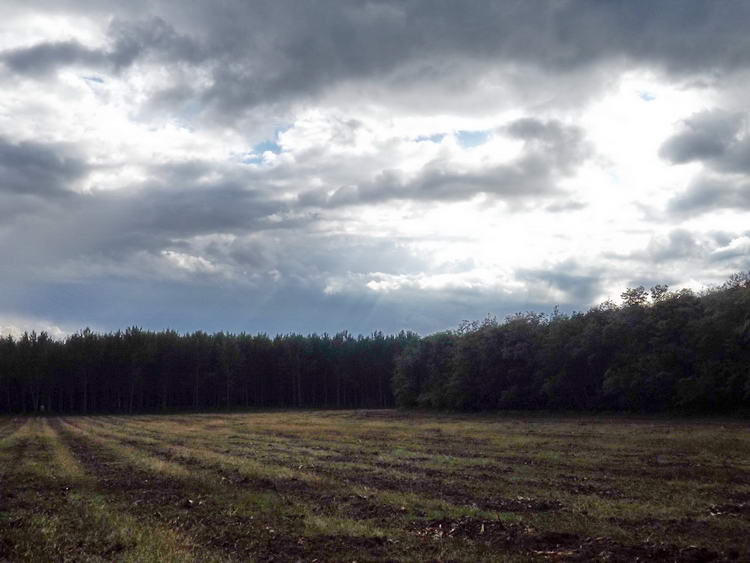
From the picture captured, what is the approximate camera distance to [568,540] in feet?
43.7

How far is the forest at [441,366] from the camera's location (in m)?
61.0

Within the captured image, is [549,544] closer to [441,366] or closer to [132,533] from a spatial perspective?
[132,533]

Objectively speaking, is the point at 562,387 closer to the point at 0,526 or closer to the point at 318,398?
the point at 0,526

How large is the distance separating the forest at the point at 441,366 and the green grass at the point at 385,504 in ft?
101

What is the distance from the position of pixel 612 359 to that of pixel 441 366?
35.9 metres

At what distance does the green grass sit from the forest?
101 feet

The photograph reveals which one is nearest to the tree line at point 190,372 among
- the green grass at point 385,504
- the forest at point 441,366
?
the forest at point 441,366

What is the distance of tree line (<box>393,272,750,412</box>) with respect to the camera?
58094 millimetres

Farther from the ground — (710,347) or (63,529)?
(710,347)

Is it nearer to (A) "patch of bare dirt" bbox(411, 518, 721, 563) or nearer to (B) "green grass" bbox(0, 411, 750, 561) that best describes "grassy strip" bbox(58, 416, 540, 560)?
(B) "green grass" bbox(0, 411, 750, 561)

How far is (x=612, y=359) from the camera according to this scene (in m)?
71.9

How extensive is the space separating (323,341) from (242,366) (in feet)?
70.1

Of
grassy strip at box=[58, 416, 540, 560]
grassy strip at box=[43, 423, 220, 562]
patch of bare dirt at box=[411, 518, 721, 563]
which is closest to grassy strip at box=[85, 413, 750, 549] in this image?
patch of bare dirt at box=[411, 518, 721, 563]

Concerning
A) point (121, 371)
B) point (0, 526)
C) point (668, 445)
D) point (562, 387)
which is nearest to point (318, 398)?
point (121, 371)
